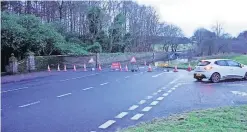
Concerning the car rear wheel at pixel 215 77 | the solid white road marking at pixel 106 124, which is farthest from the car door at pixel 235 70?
the solid white road marking at pixel 106 124

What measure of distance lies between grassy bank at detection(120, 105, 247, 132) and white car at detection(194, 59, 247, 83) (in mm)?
11365

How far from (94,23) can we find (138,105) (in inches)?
1382

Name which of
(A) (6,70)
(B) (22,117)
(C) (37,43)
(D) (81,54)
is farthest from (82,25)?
(B) (22,117)

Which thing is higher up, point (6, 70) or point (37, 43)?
point (37, 43)

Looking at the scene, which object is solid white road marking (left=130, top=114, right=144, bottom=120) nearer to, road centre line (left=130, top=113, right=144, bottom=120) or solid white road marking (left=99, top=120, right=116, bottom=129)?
road centre line (left=130, top=113, right=144, bottom=120)

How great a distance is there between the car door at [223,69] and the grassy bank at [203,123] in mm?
11572

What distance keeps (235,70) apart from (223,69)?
3.35 ft

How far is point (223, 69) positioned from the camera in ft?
65.8

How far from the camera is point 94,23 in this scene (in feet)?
148

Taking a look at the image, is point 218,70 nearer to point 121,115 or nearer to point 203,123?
point 121,115

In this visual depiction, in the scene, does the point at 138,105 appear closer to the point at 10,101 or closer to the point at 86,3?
the point at 10,101

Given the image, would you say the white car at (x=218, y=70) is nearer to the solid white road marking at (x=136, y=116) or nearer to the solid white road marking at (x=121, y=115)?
the solid white road marking at (x=121, y=115)

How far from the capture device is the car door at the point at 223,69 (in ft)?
65.6

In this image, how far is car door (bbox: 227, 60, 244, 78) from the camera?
67.1 feet
